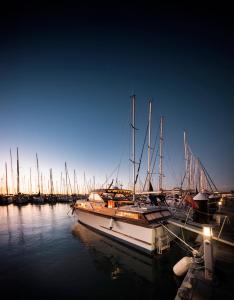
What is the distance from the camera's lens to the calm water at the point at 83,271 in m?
7.88

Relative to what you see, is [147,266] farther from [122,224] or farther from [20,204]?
[20,204]

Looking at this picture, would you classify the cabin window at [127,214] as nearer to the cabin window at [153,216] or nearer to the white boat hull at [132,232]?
the white boat hull at [132,232]

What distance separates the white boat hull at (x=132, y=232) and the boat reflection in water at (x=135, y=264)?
0.52 meters

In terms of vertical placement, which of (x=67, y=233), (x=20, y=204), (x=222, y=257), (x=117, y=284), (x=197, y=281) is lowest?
(x=20, y=204)

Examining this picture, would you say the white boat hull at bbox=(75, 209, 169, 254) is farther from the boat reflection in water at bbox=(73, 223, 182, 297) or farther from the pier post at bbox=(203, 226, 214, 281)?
the pier post at bbox=(203, 226, 214, 281)

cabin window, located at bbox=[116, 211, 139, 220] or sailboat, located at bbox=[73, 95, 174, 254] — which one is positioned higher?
cabin window, located at bbox=[116, 211, 139, 220]

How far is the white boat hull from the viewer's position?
11223 mm

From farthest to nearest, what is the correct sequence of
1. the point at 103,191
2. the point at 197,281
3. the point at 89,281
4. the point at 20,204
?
1. the point at 20,204
2. the point at 103,191
3. the point at 89,281
4. the point at 197,281

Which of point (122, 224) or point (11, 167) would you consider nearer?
point (122, 224)

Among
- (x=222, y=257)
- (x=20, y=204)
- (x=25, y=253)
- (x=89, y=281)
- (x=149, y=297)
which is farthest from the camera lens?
(x=20, y=204)

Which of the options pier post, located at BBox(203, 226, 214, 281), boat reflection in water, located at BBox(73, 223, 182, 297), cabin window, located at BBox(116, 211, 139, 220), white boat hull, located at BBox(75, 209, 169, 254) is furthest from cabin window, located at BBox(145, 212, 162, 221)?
pier post, located at BBox(203, 226, 214, 281)

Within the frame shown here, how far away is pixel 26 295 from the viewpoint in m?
7.73

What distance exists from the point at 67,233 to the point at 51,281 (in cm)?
1030

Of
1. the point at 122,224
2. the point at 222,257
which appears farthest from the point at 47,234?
the point at 222,257
